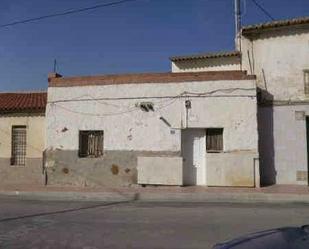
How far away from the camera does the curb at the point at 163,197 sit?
15.6 metres

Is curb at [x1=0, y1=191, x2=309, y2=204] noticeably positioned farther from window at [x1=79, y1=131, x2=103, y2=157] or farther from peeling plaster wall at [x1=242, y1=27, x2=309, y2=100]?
peeling plaster wall at [x1=242, y1=27, x2=309, y2=100]

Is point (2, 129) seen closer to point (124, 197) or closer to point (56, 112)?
point (56, 112)

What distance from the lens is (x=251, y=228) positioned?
32.8 feet

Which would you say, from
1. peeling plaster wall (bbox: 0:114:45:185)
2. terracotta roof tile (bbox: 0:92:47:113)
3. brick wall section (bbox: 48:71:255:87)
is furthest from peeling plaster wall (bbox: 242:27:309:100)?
peeling plaster wall (bbox: 0:114:45:185)

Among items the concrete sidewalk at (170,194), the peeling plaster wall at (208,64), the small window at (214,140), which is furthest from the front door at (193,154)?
the peeling plaster wall at (208,64)

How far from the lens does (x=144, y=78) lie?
19.1 m

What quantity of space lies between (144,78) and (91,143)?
11.6 feet

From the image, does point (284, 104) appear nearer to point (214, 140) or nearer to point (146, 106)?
point (214, 140)

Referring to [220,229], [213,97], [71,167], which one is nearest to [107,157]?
[71,167]

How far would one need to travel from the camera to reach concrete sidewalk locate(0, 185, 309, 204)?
15.8 meters

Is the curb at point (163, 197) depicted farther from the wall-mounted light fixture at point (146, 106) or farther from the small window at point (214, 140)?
the wall-mounted light fixture at point (146, 106)

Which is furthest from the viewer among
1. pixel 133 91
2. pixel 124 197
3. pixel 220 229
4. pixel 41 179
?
pixel 41 179

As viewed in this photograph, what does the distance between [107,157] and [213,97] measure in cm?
488

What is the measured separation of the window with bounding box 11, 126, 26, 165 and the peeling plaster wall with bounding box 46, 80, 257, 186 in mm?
2183
